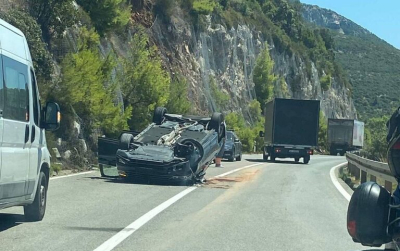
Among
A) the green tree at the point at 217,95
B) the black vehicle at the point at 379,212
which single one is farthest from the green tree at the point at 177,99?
the black vehicle at the point at 379,212

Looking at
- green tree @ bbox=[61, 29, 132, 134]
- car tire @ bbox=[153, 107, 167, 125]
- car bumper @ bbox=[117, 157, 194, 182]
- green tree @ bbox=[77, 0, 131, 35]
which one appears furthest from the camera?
green tree @ bbox=[77, 0, 131, 35]

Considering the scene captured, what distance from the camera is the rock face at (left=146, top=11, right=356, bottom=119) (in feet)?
174

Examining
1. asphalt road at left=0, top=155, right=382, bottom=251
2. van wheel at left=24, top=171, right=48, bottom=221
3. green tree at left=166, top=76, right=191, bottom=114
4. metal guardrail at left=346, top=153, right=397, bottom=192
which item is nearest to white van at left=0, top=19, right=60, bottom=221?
van wheel at left=24, top=171, right=48, bottom=221

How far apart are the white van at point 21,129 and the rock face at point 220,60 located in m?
39.4

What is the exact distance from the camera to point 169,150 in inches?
736

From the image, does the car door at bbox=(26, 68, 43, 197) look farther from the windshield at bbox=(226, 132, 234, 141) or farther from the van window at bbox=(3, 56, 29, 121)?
the windshield at bbox=(226, 132, 234, 141)

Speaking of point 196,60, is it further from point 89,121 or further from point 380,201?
point 380,201

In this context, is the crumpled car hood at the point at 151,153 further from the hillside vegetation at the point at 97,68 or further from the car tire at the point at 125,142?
the hillside vegetation at the point at 97,68

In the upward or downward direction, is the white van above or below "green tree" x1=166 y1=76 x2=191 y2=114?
below

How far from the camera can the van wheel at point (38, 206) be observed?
35.3ft

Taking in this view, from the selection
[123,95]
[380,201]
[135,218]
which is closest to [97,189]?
[135,218]

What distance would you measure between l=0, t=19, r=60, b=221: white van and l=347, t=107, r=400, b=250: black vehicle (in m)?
4.48

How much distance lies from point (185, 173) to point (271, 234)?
799 cm

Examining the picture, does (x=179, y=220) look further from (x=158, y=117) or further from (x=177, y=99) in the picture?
(x=177, y=99)
